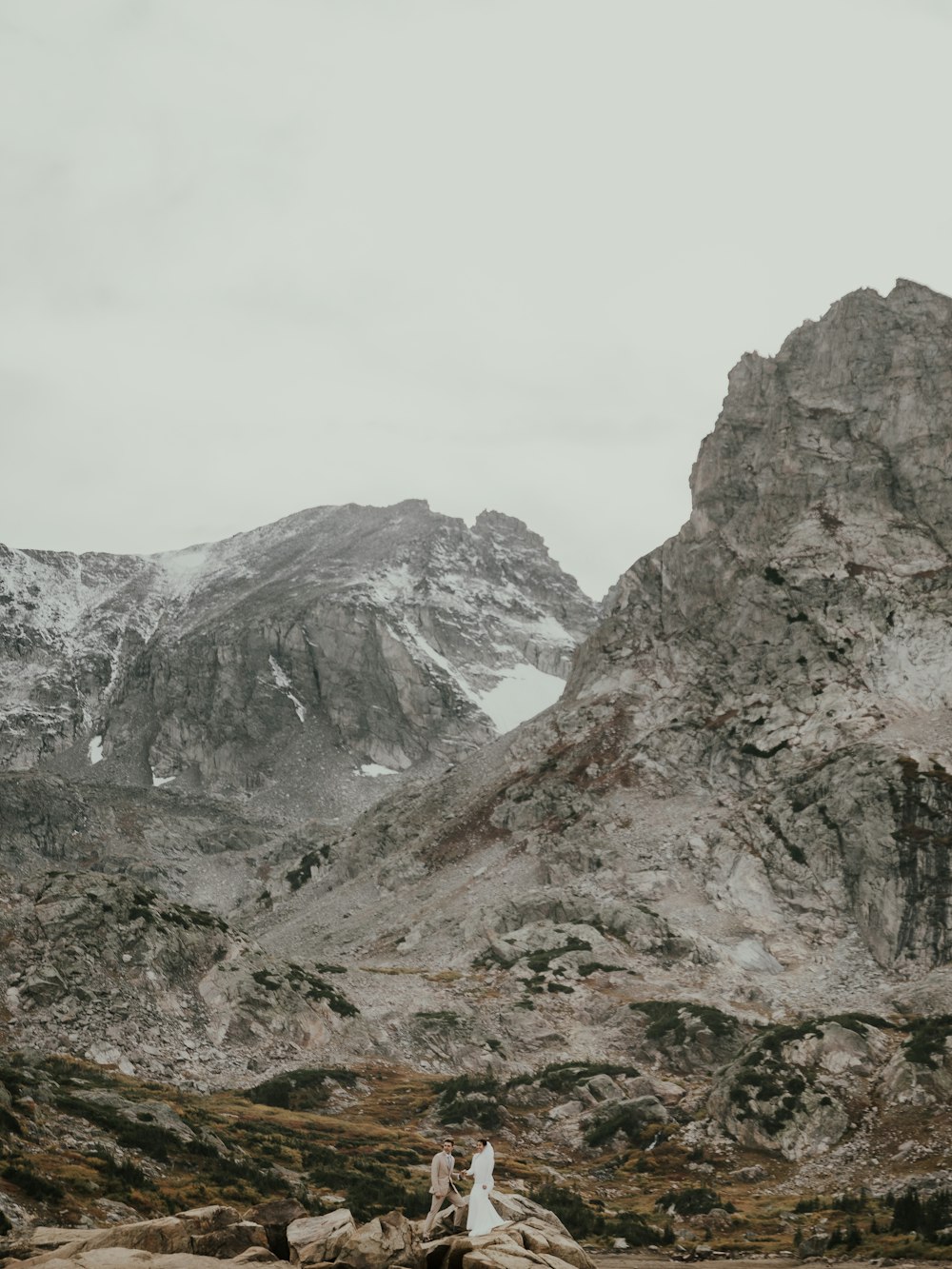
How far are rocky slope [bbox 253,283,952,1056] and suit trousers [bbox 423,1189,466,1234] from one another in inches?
1902

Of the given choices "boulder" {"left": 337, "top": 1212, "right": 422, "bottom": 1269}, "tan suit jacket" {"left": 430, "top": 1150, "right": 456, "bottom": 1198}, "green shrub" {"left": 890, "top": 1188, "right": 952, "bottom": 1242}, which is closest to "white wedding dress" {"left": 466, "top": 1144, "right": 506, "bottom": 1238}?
"tan suit jacket" {"left": 430, "top": 1150, "right": 456, "bottom": 1198}

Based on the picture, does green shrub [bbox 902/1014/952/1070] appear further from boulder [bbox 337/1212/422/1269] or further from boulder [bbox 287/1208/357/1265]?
boulder [bbox 337/1212/422/1269]

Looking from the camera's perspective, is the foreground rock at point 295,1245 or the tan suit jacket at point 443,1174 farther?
the tan suit jacket at point 443,1174

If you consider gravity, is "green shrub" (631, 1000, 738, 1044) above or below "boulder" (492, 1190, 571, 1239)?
below

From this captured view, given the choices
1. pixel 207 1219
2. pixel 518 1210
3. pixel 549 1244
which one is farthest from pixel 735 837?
pixel 207 1219

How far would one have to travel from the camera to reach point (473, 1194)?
25.3 metres

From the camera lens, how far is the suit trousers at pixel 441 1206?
85.6 feet

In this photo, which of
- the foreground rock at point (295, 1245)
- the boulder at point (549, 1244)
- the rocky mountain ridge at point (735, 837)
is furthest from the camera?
the rocky mountain ridge at point (735, 837)

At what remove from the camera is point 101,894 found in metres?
77.3

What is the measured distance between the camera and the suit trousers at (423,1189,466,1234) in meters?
26.1

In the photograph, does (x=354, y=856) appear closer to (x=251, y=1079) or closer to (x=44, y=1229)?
(x=251, y=1079)

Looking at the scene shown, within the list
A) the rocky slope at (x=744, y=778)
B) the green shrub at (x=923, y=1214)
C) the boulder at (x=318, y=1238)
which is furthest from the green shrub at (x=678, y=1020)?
the boulder at (x=318, y=1238)

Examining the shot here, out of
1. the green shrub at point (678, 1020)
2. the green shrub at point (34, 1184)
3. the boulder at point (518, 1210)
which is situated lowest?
the green shrub at point (678, 1020)

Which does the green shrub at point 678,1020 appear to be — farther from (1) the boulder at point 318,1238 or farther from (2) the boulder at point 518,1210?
(1) the boulder at point 318,1238
